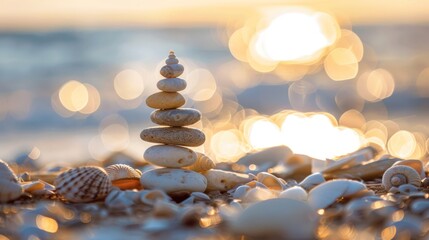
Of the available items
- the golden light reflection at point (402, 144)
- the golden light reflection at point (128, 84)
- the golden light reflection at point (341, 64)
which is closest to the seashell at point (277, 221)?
the golden light reflection at point (402, 144)

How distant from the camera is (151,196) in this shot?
139 inches

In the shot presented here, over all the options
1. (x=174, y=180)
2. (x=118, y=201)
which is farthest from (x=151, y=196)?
(x=174, y=180)

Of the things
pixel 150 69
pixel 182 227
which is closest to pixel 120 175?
pixel 182 227

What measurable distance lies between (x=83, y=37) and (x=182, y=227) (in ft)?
75.9

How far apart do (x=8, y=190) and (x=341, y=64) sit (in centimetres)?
1935

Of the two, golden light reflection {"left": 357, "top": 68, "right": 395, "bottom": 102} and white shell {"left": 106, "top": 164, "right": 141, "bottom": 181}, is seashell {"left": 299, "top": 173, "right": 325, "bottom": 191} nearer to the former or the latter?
white shell {"left": 106, "top": 164, "right": 141, "bottom": 181}

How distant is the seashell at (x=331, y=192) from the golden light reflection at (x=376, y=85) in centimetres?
1316

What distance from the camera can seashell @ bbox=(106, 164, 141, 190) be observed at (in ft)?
12.9

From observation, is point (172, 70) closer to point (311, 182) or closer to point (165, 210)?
point (311, 182)

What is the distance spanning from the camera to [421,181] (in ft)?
13.2

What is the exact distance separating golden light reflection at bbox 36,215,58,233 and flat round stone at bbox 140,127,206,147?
0.99 metres

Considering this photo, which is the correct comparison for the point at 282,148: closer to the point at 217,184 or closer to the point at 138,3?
the point at 217,184

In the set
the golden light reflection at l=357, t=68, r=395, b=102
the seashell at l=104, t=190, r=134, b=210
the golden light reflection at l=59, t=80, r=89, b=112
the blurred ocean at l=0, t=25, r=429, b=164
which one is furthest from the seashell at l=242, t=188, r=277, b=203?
the golden light reflection at l=357, t=68, r=395, b=102

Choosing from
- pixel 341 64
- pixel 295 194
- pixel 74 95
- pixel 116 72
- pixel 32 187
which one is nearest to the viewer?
pixel 295 194
